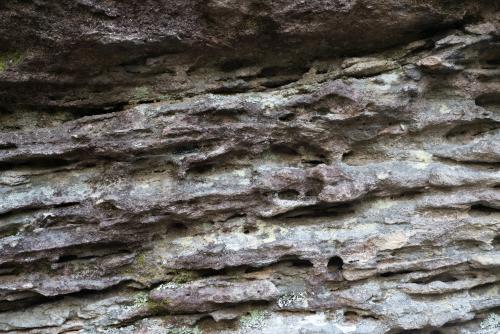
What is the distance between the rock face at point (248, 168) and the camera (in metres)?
4.19

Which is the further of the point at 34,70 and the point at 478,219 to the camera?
the point at 478,219

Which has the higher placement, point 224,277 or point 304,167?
point 304,167

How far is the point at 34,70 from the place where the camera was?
4.26 m

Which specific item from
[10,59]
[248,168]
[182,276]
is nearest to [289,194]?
[248,168]

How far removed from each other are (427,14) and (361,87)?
1.05 m

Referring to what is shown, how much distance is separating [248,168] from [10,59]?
2.78m

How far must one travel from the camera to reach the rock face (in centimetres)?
419

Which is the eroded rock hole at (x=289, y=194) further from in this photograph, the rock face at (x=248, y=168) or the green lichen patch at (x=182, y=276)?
the green lichen patch at (x=182, y=276)

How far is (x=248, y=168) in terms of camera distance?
→ 14.9 ft

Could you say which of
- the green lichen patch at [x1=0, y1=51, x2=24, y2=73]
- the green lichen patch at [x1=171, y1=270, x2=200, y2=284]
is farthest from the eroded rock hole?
the green lichen patch at [x1=0, y1=51, x2=24, y2=73]

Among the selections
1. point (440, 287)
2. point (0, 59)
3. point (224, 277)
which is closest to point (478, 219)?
point (440, 287)

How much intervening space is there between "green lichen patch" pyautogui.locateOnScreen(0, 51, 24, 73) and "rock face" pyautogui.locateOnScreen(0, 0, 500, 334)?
22mm

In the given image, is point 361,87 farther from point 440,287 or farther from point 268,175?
point 440,287

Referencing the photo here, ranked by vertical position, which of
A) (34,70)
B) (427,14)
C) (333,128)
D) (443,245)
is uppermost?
(427,14)
